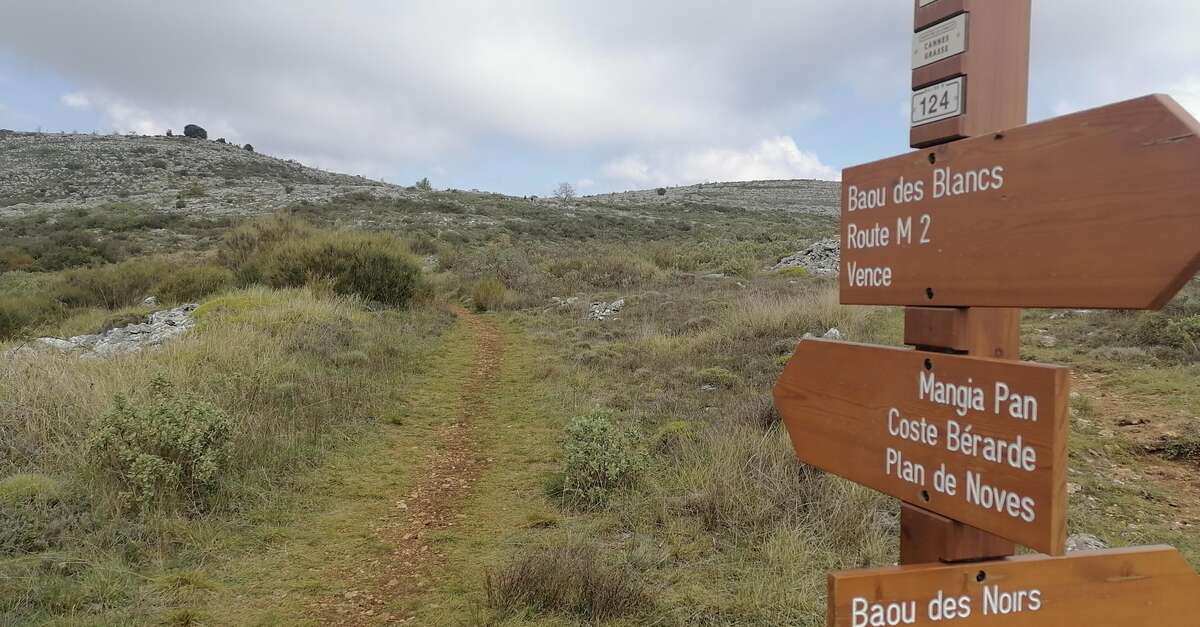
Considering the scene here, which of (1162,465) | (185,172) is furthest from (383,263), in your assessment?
(185,172)

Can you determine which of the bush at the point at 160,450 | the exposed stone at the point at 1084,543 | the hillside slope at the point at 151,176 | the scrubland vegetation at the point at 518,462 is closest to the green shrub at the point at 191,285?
the scrubland vegetation at the point at 518,462

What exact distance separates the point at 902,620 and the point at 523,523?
11.9ft

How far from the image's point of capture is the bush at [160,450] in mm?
4695

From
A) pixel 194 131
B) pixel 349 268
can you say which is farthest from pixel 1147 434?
pixel 194 131

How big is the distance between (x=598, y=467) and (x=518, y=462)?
131 centimetres

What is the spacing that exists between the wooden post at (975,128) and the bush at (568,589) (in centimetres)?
199

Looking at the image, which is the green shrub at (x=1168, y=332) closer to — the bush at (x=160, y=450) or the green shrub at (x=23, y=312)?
the bush at (x=160, y=450)

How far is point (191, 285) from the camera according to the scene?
Answer: 47.2ft

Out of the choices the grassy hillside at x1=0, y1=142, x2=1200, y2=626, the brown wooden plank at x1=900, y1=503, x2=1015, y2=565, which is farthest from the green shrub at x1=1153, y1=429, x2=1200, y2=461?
the brown wooden plank at x1=900, y1=503, x2=1015, y2=565

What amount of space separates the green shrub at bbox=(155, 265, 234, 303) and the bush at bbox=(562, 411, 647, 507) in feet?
38.9

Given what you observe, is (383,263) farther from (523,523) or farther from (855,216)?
(855,216)

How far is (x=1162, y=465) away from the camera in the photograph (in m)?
5.68

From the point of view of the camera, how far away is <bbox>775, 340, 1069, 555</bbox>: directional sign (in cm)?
143

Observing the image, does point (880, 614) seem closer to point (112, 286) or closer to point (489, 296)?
point (489, 296)
